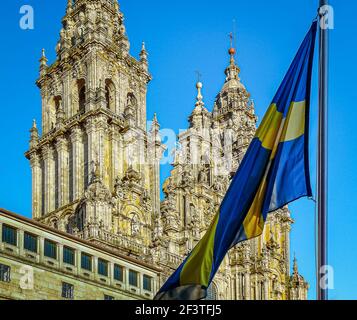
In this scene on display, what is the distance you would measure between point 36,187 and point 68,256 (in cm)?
2964

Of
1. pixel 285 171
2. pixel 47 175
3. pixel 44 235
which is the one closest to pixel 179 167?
pixel 47 175

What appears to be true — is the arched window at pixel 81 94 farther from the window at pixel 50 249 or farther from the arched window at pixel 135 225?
the window at pixel 50 249

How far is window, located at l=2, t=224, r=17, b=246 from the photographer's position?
45594mm

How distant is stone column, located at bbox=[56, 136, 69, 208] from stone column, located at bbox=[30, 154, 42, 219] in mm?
2899

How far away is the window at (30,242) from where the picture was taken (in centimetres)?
4688

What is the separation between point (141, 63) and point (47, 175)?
15.4 meters

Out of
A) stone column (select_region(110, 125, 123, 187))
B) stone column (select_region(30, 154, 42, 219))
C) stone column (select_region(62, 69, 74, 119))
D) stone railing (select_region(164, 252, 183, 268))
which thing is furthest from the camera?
stone column (select_region(62, 69, 74, 119))

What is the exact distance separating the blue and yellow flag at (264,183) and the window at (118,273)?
32056 mm

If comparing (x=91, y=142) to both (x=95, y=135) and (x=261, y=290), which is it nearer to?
(x=95, y=135)

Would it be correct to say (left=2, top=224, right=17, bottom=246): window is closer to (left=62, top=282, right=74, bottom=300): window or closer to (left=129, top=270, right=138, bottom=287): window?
(left=62, top=282, right=74, bottom=300): window

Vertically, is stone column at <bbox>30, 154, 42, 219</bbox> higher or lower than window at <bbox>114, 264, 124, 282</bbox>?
higher

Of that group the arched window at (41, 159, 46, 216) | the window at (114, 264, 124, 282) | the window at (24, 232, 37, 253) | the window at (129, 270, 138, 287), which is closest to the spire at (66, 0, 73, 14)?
the arched window at (41, 159, 46, 216)

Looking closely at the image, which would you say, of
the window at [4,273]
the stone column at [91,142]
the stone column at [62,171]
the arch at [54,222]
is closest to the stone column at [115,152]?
the stone column at [91,142]
